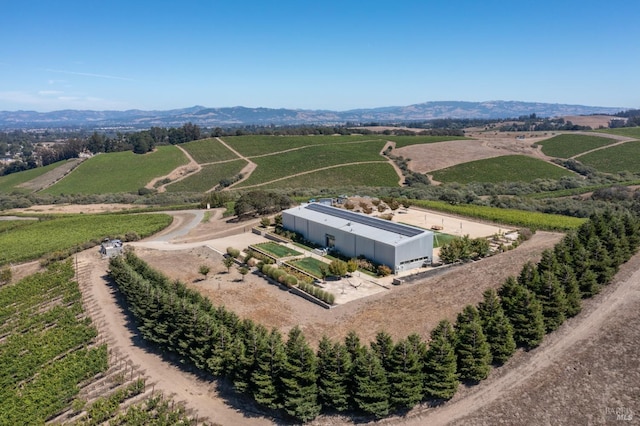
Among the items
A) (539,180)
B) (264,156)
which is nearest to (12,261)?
(264,156)

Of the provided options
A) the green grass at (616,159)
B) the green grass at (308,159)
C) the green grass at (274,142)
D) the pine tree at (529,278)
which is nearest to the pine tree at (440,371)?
the pine tree at (529,278)

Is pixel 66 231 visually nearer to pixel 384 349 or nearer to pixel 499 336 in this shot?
pixel 384 349

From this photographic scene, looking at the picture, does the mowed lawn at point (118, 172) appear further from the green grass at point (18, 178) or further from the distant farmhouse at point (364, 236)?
the distant farmhouse at point (364, 236)

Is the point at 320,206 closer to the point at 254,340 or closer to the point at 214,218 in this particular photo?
the point at 214,218

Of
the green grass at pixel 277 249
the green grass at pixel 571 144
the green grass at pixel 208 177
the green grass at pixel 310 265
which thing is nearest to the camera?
the green grass at pixel 310 265

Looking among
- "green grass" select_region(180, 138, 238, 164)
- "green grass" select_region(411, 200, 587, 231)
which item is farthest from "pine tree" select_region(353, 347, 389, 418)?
"green grass" select_region(180, 138, 238, 164)

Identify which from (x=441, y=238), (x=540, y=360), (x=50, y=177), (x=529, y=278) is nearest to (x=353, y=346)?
(x=540, y=360)

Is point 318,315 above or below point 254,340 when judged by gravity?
below
